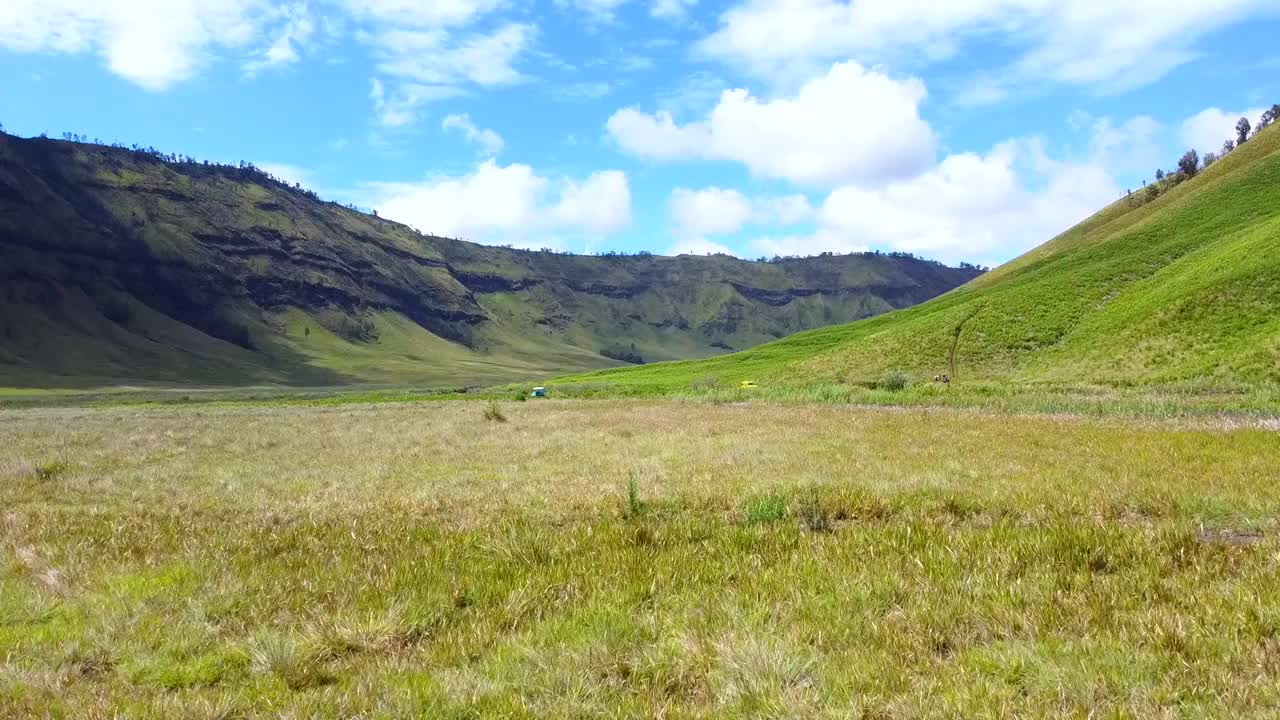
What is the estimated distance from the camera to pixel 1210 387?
4019 centimetres

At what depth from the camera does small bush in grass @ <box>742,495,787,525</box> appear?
10781mm

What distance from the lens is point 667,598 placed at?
7.03 m

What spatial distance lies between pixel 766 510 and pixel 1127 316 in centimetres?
6524

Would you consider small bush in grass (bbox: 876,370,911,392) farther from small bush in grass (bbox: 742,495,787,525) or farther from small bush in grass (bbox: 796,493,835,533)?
small bush in grass (bbox: 742,495,787,525)

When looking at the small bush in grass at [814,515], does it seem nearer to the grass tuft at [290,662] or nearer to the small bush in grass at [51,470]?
the grass tuft at [290,662]

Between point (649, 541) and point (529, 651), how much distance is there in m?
3.72

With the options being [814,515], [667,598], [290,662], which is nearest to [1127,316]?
[814,515]

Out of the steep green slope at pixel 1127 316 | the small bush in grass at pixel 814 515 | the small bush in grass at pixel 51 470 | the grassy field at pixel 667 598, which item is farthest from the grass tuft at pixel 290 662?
the steep green slope at pixel 1127 316

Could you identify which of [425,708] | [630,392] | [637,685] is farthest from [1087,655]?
[630,392]

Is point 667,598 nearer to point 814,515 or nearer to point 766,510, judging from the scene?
point 766,510

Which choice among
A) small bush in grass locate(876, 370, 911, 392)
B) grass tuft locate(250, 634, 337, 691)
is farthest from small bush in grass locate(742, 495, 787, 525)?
small bush in grass locate(876, 370, 911, 392)

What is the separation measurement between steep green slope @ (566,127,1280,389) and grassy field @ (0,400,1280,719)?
4195 cm

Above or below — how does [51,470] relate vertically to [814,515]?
above

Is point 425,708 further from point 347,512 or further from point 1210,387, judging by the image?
point 1210,387
